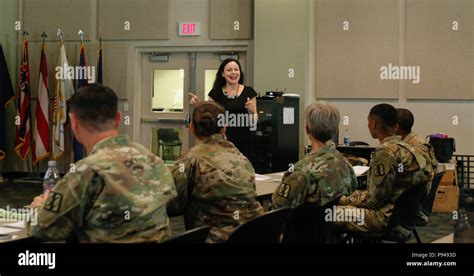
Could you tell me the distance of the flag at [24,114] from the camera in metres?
8.59

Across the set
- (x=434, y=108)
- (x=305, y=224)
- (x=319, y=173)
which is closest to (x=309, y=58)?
(x=434, y=108)

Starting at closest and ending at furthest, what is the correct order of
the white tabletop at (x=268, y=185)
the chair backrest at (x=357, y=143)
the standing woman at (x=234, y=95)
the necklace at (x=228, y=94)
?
1. the white tabletop at (x=268, y=185)
2. the standing woman at (x=234, y=95)
3. the necklace at (x=228, y=94)
4. the chair backrest at (x=357, y=143)

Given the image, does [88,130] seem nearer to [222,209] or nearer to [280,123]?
[222,209]

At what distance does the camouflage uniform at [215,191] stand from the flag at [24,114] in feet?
21.7

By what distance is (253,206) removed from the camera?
268cm

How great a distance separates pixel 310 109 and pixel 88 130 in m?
1.34

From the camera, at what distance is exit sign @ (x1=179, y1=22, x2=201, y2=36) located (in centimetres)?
844

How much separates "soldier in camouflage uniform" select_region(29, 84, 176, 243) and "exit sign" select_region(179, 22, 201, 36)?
21.3ft

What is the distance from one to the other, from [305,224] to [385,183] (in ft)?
2.56

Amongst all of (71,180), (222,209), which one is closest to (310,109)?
(222,209)

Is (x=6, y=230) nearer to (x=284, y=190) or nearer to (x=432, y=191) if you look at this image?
(x=284, y=190)

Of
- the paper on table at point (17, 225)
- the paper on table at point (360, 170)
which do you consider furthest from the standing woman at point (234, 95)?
the paper on table at point (17, 225)

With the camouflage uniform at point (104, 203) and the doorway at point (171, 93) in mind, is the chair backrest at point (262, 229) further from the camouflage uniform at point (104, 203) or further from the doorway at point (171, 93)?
the doorway at point (171, 93)

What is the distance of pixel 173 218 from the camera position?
19.3 ft
